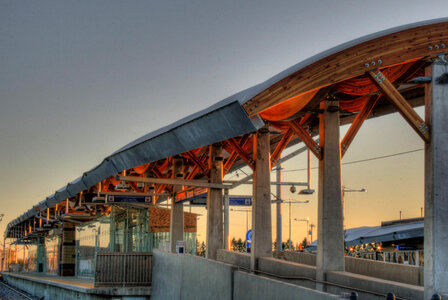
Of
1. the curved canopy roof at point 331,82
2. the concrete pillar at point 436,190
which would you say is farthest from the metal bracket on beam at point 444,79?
the curved canopy roof at point 331,82

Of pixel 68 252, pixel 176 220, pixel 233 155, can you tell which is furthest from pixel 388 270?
pixel 68 252

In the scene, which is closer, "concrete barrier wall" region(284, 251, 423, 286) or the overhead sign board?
"concrete barrier wall" region(284, 251, 423, 286)

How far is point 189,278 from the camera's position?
19297mm

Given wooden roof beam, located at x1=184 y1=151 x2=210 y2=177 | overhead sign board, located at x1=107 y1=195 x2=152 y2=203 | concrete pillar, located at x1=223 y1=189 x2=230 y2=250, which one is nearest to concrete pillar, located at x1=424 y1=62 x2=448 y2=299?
wooden roof beam, located at x1=184 y1=151 x2=210 y2=177

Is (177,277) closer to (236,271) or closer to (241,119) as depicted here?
(236,271)

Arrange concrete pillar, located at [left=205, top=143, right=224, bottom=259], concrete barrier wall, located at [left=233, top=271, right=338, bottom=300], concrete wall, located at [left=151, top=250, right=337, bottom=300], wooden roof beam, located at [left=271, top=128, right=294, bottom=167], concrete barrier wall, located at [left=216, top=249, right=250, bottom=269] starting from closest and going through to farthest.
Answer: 1. concrete barrier wall, located at [left=233, top=271, right=338, bottom=300]
2. concrete wall, located at [left=151, top=250, right=337, bottom=300]
3. wooden roof beam, located at [left=271, top=128, right=294, bottom=167]
4. concrete barrier wall, located at [left=216, top=249, right=250, bottom=269]
5. concrete pillar, located at [left=205, top=143, right=224, bottom=259]

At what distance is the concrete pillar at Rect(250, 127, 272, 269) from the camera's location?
759 inches

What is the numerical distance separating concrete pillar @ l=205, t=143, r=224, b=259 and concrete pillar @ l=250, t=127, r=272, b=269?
4.79 m

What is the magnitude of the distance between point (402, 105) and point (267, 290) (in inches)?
175

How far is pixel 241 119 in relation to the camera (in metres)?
13.9

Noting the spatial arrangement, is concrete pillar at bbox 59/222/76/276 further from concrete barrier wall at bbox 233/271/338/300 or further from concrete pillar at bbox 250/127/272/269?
concrete barrier wall at bbox 233/271/338/300

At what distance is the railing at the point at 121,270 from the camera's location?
26438 mm

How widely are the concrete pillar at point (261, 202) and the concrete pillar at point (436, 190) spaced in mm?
8323

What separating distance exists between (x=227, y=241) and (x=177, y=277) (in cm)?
1065
